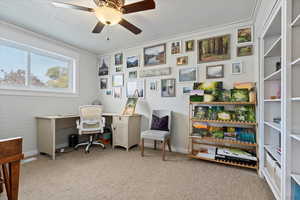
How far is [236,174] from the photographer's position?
1963 millimetres

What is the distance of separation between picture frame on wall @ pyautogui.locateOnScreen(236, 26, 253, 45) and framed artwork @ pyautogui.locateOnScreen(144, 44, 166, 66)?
1394 millimetres

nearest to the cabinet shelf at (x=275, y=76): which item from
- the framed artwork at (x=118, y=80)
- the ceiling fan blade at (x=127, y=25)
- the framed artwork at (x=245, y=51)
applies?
the framed artwork at (x=245, y=51)

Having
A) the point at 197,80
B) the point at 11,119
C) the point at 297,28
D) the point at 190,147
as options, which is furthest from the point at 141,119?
the point at 297,28

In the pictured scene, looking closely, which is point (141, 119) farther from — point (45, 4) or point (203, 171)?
point (45, 4)

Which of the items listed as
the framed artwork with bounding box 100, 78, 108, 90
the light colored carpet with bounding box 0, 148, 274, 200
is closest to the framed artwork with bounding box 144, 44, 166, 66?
the framed artwork with bounding box 100, 78, 108, 90

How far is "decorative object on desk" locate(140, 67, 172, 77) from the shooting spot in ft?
9.87

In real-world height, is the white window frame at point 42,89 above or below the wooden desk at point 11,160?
above

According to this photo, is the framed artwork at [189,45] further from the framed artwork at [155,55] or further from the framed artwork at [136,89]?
the framed artwork at [136,89]

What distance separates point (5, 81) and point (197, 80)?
3.51 m

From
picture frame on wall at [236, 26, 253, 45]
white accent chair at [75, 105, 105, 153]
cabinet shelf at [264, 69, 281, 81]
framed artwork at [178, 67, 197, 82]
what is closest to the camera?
cabinet shelf at [264, 69, 281, 81]

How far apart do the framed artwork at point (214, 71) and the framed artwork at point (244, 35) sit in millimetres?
512

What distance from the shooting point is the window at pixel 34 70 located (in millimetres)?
2486

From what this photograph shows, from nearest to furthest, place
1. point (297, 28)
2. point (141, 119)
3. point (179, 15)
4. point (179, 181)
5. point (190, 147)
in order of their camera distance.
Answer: point (297, 28) → point (179, 181) → point (179, 15) → point (190, 147) → point (141, 119)

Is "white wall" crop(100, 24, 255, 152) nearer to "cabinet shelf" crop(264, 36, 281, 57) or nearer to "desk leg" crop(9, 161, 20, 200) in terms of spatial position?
"cabinet shelf" crop(264, 36, 281, 57)
